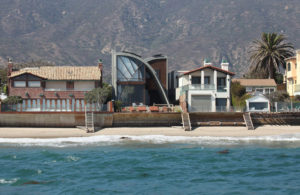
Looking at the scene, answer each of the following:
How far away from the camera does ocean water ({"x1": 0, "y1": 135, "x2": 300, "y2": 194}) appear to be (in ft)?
83.7

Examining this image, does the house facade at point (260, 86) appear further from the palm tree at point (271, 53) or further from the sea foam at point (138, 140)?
the sea foam at point (138, 140)

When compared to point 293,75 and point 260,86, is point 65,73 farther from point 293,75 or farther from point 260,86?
point 293,75

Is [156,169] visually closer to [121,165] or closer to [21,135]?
[121,165]

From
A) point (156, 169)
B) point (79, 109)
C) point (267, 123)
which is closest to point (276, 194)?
point (156, 169)

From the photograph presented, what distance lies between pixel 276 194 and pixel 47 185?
13109 millimetres

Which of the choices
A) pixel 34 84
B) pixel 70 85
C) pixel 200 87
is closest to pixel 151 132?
pixel 200 87

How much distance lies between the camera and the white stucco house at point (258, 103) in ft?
186

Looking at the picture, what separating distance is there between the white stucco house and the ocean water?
11.1m

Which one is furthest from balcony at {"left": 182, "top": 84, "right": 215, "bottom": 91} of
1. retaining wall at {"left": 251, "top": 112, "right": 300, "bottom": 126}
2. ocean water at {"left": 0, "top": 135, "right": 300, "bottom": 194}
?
ocean water at {"left": 0, "top": 135, "right": 300, "bottom": 194}

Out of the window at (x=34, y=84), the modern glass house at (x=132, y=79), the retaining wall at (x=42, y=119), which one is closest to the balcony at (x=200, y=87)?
the modern glass house at (x=132, y=79)

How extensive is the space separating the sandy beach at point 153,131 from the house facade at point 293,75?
16557 millimetres

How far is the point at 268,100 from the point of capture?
188 feet

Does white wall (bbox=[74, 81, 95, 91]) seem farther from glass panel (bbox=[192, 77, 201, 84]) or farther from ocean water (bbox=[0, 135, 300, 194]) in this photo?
ocean water (bbox=[0, 135, 300, 194])

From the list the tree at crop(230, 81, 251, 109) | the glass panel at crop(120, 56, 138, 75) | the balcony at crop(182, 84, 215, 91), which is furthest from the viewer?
the glass panel at crop(120, 56, 138, 75)
